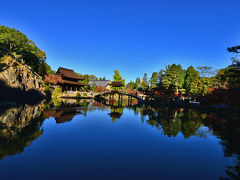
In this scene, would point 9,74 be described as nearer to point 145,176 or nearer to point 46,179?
point 46,179

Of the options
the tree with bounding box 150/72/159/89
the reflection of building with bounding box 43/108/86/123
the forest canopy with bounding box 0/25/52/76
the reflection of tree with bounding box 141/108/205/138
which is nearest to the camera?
the reflection of tree with bounding box 141/108/205/138

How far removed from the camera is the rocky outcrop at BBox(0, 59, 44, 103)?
24.3m

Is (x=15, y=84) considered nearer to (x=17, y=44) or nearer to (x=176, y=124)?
(x=17, y=44)

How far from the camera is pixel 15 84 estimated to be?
2753 centimetres

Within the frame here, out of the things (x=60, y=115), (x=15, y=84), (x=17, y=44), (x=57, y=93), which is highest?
(x=17, y=44)

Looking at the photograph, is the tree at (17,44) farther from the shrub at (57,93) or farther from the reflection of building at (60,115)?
the reflection of building at (60,115)

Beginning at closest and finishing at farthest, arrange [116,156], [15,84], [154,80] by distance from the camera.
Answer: [116,156] < [15,84] < [154,80]

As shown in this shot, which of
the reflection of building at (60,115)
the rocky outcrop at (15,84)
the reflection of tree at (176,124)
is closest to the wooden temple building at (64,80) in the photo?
the rocky outcrop at (15,84)

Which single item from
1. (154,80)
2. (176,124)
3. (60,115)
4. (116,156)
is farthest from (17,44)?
(154,80)

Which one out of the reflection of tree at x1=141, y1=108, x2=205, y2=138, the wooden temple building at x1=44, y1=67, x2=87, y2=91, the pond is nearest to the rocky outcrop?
the wooden temple building at x1=44, y1=67, x2=87, y2=91

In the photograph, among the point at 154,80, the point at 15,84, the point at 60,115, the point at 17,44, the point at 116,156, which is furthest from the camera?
the point at 154,80

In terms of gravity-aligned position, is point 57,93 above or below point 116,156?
above

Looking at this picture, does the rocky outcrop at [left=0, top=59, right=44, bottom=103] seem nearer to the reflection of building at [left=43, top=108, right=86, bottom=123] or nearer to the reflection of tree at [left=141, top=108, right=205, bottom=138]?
the reflection of building at [left=43, top=108, right=86, bottom=123]

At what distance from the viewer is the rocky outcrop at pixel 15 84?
24289 millimetres
